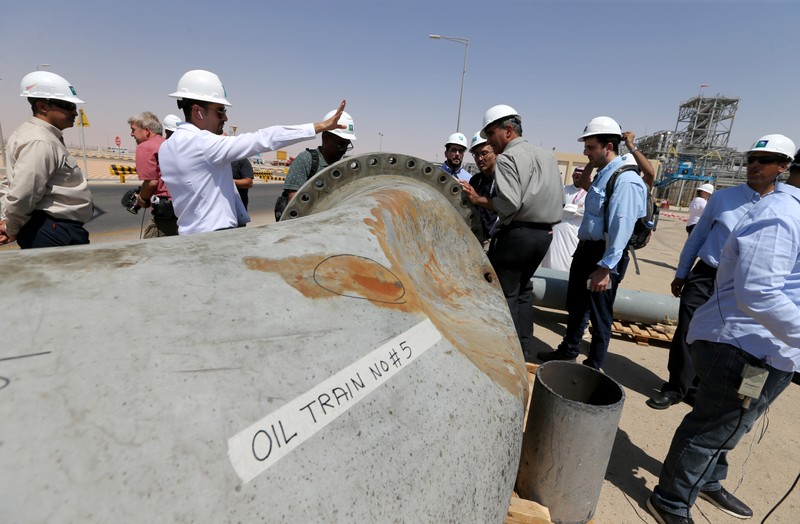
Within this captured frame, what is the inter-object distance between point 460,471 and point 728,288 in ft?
6.13

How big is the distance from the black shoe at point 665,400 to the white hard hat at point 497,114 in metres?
2.63

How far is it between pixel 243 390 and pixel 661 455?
126 inches

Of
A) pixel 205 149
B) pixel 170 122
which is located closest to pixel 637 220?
pixel 205 149

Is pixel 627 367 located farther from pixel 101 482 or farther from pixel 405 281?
pixel 101 482

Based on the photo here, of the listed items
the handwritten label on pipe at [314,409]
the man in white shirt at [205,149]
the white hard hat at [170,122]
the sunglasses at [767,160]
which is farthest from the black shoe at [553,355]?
the white hard hat at [170,122]

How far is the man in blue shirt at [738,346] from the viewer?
1.73m

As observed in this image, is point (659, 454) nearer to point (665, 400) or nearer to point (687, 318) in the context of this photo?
point (665, 400)

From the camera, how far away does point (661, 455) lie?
288cm

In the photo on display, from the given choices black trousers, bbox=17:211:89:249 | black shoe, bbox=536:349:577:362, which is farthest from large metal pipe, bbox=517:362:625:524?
black trousers, bbox=17:211:89:249

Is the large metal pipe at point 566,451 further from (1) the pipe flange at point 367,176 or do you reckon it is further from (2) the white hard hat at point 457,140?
(2) the white hard hat at point 457,140

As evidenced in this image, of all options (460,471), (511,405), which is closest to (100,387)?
(460,471)

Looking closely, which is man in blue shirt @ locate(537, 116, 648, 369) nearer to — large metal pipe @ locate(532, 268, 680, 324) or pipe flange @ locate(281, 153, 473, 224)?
large metal pipe @ locate(532, 268, 680, 324)

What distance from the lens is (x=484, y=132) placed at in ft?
11.0

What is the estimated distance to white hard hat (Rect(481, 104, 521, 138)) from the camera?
325 cm
